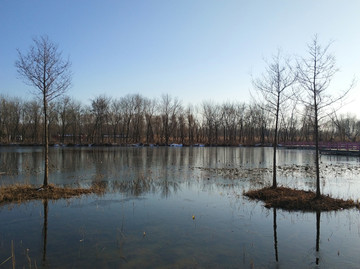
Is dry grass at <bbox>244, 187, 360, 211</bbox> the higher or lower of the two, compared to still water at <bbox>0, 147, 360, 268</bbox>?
higher

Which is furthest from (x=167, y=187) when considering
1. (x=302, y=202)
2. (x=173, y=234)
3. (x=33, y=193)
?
(x=173, y=234)

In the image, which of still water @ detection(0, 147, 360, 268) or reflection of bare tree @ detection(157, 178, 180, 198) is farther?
reflection of bare tree @ detection(157, 178, 180, 198)

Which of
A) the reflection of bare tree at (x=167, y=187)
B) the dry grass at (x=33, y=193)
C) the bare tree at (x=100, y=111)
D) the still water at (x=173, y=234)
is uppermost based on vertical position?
the bare tree at (x=100, y=111)

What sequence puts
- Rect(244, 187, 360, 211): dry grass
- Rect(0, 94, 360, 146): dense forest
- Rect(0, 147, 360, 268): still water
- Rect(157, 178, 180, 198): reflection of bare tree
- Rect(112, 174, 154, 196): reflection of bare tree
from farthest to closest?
Rect(0, 94, 360, 146): dense forest, Rect(112, 174, 154, 196): reflection of bare tree, Rect(157, 178, 180, 198): reflection of bare tree, Rect(244, 187, 360, 211): dry grass, Rect(0, 147, 360, 268): still water

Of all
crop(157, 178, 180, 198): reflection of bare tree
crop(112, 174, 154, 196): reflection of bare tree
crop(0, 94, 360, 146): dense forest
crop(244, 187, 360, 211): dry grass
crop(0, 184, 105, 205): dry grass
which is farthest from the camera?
crop(0, 94, 360, 146): dense forest

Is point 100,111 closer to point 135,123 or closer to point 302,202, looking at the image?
point 135,123

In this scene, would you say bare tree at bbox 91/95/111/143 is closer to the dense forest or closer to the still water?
the dense forest

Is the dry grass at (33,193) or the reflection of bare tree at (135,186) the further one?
the reflection of bare tree at (135,186)

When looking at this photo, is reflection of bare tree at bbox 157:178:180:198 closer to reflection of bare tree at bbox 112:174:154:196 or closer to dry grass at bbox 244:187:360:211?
reflection of bare tree at bbox 112:174:154:196

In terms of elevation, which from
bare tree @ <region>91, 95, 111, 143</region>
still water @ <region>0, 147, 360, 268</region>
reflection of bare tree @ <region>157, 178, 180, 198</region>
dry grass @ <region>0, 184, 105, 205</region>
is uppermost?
bare tree @ <region>91, 95, 111, 143</region>

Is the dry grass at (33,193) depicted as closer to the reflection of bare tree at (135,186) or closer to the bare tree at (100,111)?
the reflection of bare tree at (135,186)

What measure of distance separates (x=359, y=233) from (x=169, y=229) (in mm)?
5893

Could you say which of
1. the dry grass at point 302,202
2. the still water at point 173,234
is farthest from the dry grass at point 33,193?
the dry grass at point 302,202

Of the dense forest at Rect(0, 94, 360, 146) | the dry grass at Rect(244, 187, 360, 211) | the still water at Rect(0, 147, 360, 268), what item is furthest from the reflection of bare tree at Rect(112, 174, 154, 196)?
the dense forest at Rect(0, 94, 360, 146)
